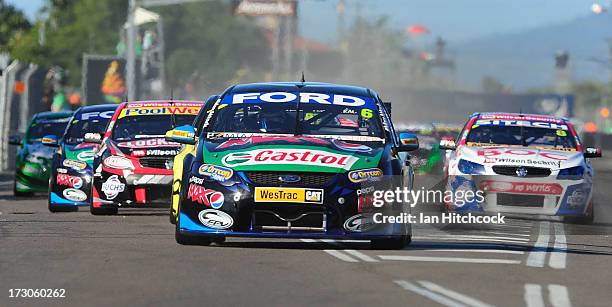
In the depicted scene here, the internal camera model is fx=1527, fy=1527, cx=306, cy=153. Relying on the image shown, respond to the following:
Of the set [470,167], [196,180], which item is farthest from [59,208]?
[196,180]

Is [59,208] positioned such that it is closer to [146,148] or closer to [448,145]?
[146,148]

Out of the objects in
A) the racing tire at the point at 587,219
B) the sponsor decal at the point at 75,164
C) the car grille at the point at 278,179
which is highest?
the car grille at the point at 278,179

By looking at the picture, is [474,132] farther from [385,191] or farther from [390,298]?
[390,298]

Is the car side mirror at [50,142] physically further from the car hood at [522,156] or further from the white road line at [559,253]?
the white road line at [559,253]

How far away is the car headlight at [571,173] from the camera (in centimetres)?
1791

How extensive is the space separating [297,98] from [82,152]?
580cm

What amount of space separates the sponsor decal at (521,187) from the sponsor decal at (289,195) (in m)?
6.11

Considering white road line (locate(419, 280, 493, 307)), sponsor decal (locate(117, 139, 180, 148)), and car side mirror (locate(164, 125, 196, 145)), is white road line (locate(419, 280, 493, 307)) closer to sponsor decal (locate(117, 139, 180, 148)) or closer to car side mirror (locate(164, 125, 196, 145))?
car side mirror (locate(164, 125, 196, 145))

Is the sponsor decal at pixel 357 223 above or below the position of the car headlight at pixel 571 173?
above

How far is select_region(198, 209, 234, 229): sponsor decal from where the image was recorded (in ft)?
39.3

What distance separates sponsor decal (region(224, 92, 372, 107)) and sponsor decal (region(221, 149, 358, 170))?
1484 millimetres

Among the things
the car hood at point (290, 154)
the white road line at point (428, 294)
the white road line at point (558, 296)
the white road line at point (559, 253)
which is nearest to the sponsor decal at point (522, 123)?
the white road line at point (559, 253)

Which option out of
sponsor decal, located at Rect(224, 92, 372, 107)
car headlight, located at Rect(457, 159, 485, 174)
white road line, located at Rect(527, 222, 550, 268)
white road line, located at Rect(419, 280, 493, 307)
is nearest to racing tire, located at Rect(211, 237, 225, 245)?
sponsor decal, located at Rect(224, 92, 372, 107)

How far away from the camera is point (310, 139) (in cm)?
1281
